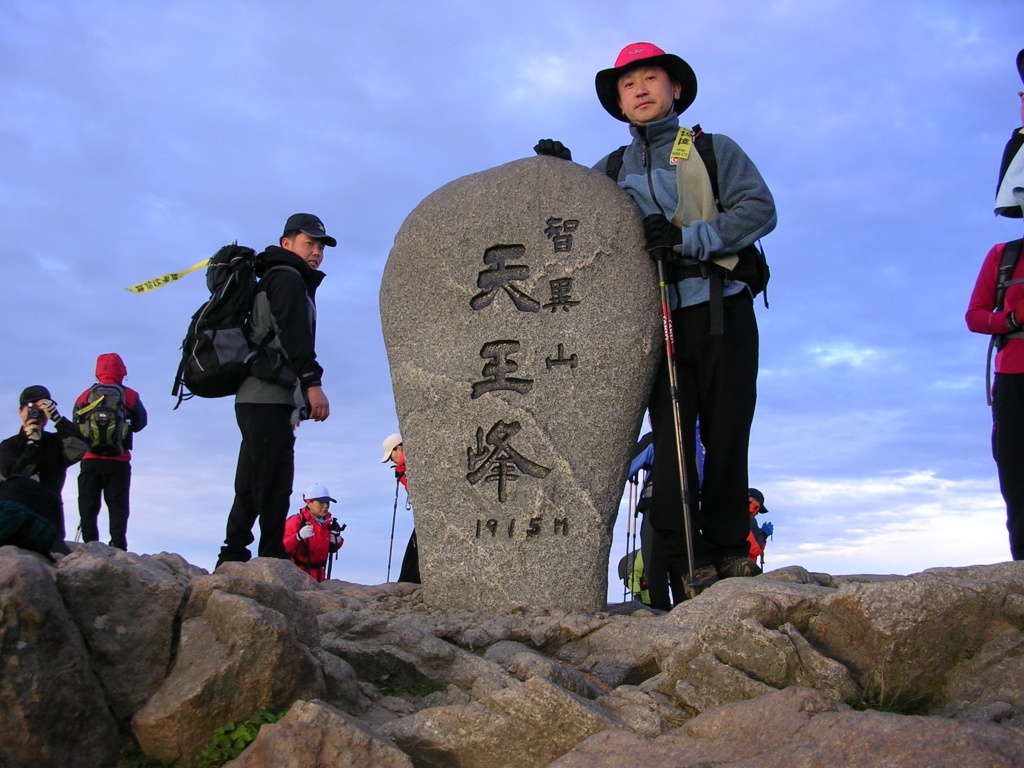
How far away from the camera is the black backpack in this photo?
5.87 metres

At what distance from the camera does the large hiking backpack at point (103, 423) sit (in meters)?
8.84

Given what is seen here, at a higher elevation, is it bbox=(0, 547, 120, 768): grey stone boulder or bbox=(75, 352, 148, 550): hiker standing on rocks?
bbox=(75, 352, 148, 550): hiker standing on rocks

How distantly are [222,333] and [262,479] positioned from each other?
3.28 feet

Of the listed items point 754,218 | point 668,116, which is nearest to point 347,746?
point 754,218

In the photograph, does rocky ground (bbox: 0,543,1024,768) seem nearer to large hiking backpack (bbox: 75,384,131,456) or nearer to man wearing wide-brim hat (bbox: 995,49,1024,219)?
man wearing wide-brim hat (bbox: 995,49,1024,219)

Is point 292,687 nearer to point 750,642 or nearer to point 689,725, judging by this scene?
point 689,725

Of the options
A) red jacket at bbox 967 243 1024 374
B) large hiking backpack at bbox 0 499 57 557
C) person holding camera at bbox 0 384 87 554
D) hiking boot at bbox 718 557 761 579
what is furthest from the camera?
person holding camera at bbox 0 384 87 554

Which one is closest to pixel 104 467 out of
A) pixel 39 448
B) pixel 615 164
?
pixel 39 448

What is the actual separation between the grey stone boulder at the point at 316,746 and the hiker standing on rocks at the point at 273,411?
3.39 m

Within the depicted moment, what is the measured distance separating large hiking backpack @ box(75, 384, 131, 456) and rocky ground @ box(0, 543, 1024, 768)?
18.1ft

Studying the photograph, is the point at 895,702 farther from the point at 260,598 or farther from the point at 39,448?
the point at 39,448

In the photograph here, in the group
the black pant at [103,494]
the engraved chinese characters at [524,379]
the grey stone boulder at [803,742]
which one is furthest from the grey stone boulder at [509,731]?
the black pant at [103,494]

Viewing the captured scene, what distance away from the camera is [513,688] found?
139 inches

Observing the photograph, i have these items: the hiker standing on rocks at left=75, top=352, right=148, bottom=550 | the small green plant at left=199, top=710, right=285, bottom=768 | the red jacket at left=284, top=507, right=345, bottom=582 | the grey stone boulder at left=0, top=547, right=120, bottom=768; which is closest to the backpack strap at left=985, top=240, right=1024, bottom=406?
the small green plant at left=199, top=710, right=285, bottom=768
